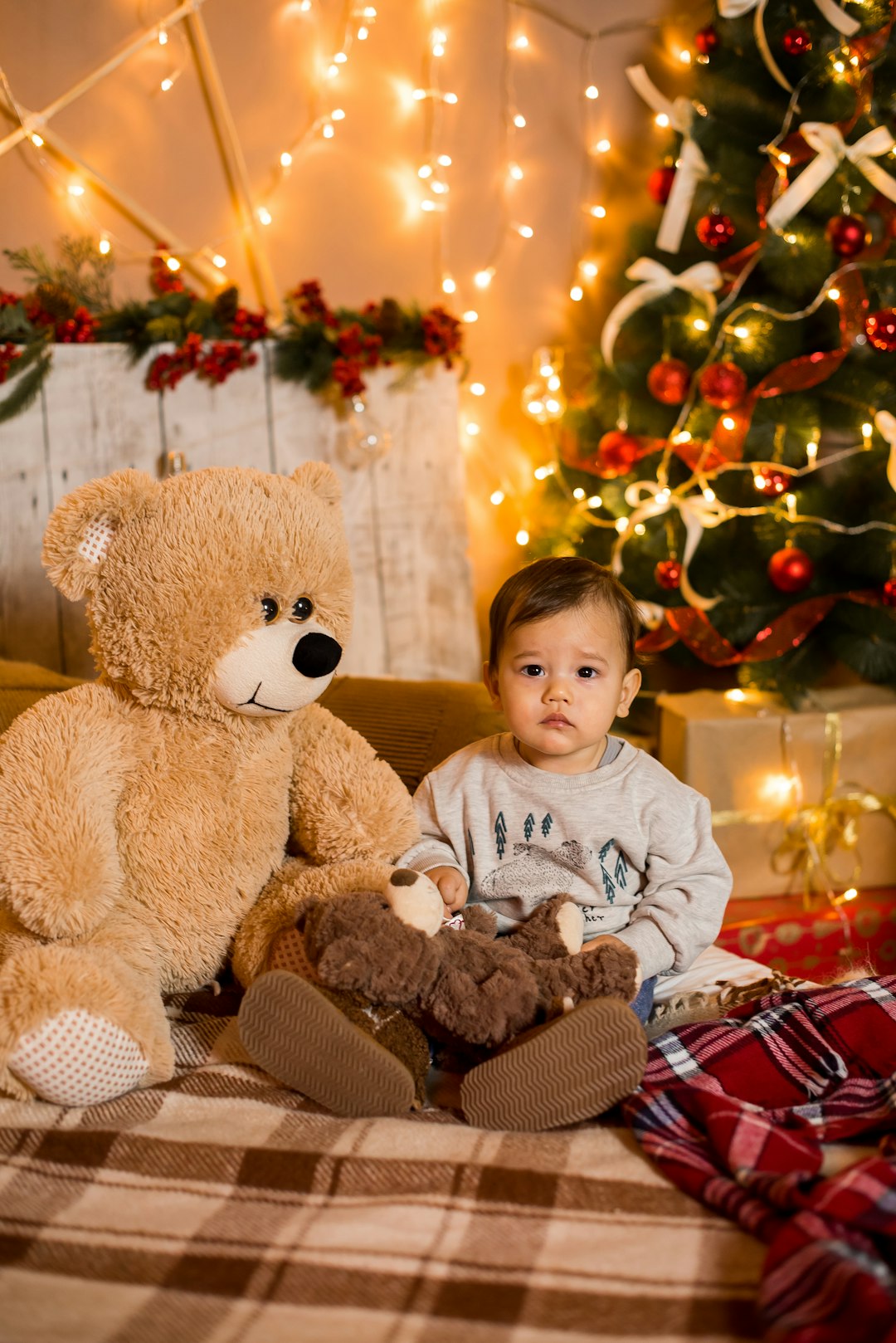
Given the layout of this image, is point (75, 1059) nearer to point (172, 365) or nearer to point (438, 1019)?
point (438, 1019)

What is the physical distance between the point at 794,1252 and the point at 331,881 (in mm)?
563

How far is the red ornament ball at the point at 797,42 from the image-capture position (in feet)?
5.87

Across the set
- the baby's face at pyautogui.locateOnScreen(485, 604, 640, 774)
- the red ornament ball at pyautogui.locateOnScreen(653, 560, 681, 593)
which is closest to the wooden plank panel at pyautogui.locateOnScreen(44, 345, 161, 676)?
the red ornament ball at pyautogui.locateOnScreen(653, 560, 681, 593)

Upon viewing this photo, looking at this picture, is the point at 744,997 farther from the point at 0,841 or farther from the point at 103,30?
the point at 103,30

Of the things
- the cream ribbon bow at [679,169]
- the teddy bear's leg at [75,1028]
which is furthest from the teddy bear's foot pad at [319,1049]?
the cream ribbon bow at [679,169]

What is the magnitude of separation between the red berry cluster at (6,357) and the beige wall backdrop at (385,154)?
0.33m

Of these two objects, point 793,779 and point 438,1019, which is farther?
point 793,779

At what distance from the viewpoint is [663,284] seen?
192 centimetres

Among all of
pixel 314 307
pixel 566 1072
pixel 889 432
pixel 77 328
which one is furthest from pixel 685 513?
pixel 566 1072

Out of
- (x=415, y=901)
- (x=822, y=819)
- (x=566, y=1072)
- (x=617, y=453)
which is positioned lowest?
(x=822, y=819)

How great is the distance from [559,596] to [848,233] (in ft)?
3.46

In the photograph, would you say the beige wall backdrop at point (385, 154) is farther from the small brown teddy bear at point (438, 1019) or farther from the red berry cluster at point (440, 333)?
the small brown teddy bear at point (438, 1019)

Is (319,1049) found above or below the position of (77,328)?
below

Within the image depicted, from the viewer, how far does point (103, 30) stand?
6.52 ft
